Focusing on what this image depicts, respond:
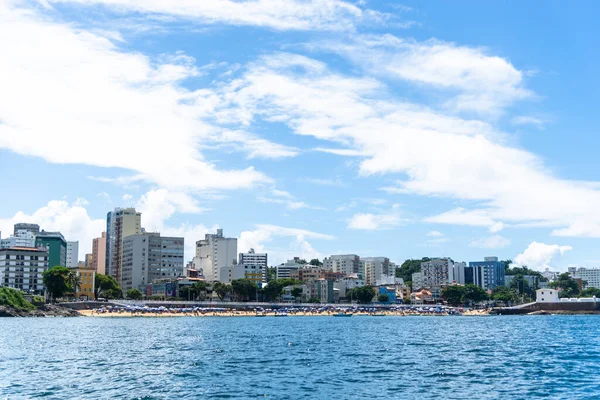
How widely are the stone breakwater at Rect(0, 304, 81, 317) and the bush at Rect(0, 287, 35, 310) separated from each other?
2.25 meters

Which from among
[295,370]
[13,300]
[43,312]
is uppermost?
[13,300]

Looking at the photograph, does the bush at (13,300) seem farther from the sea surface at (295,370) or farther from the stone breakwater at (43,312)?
the sea surface at (295,370)

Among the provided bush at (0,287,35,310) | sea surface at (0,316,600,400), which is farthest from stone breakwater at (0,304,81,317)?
sea surface at (0,316,600,400)

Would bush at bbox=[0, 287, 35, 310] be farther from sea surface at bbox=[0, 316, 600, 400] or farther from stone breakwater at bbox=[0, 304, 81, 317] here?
sea surface at bbox=[0, 316, 600, 400]

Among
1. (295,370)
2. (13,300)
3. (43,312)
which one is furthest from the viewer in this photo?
(43,312)

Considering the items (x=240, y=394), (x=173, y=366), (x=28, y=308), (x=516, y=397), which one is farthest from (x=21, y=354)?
(x=28, y=308)

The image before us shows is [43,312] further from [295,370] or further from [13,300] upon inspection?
[295,370]

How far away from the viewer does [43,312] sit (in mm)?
180125

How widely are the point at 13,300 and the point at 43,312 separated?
27.0ft

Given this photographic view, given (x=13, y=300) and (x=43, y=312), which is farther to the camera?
(x=43, y=312)

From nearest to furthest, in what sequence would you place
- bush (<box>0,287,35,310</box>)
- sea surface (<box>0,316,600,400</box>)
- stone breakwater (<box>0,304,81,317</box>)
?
sea surface (<box>0,316,600,400</box>)
stone breakwater (<box>0,304,81,317</box>)
bush (<box>0,287,35,310</box>)

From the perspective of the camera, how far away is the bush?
561 ft

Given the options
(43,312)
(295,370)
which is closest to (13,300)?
(43,312)

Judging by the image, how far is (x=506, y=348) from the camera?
7869 centimetres
